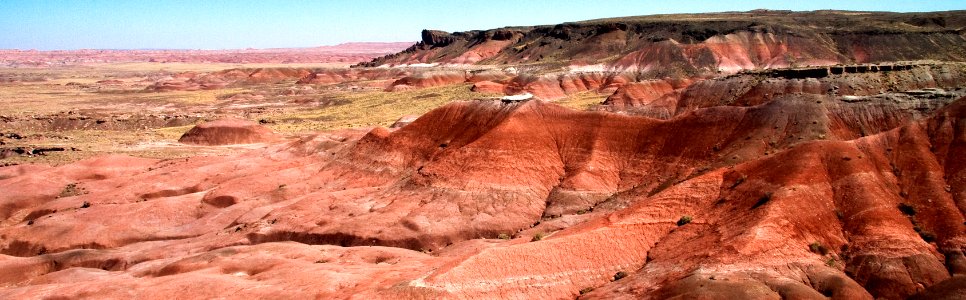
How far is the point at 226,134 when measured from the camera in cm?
7169

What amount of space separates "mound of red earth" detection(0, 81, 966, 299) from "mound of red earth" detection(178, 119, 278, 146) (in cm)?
1314

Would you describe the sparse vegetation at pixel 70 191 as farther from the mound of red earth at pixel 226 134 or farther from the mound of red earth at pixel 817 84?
the mound of red earth at pixel 817 84

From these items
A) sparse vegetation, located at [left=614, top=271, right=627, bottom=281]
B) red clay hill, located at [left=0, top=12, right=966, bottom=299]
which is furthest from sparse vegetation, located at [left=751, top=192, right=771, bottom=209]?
sparse vegetation, located at [left=614, top=271, right=627, bottom=281]

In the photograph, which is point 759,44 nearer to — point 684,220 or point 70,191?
point 684,220

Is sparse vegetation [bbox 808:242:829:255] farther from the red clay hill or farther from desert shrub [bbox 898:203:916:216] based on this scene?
desert shrub [bbox 898:203:916:216]

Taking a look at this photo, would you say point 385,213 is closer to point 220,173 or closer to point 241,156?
point 220,173

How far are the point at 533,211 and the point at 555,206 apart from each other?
1329 millimetres

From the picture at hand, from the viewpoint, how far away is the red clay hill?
22938 mm

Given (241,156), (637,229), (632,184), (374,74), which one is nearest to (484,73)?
(374,74)

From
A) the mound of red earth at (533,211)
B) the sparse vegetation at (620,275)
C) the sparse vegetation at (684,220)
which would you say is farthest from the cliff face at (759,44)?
the sparse vegetation at (620,275)

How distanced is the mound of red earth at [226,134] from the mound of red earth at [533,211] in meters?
13.1

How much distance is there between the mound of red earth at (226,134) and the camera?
71250mm

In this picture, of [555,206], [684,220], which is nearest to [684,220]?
[684,220]

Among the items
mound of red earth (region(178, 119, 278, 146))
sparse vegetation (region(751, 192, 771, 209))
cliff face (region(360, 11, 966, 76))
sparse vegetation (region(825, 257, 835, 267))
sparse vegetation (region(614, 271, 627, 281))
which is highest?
cliff face (region(360, 11, 966, 76))
